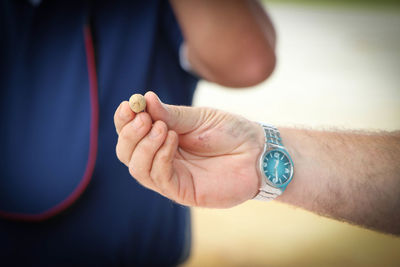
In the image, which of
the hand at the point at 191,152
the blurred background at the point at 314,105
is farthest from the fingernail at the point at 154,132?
the blurred background at the point at 314,105

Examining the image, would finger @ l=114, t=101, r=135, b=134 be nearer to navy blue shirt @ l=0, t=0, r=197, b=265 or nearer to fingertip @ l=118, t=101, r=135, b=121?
fingertip @ l=118, t=101, r=135, b=121

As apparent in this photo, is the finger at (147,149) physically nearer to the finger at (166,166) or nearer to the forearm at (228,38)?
the finger at (166,166)

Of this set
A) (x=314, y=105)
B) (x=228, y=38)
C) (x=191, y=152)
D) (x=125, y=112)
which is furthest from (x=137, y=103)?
(x=314, y=105)

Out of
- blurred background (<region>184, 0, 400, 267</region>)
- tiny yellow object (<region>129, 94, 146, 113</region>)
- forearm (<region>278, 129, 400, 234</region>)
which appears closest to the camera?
tiny yellow object (<region>129, 94, 146, 113</region>)

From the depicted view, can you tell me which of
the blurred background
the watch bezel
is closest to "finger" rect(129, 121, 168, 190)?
the watch bezel

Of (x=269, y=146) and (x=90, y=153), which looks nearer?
(x=269, y=146)

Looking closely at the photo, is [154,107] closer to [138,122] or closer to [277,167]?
[138,122]

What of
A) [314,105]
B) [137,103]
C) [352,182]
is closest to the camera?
[137,103]
